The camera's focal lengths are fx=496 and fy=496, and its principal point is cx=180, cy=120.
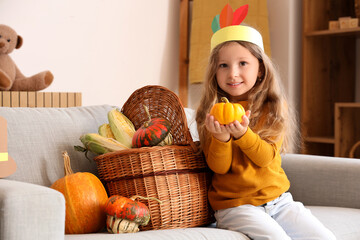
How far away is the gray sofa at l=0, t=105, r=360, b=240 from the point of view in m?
1.11

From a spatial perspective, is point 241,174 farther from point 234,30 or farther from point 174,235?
point 234,30

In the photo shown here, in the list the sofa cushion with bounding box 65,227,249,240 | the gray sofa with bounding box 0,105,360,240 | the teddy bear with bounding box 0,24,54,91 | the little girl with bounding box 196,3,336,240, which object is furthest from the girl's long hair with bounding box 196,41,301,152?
the teddy bear with bounding box 0,24,54,91

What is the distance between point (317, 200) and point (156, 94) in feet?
2.45

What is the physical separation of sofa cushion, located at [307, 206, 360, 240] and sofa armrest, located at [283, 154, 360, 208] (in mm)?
93

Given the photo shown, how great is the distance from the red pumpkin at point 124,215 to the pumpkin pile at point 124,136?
204mm

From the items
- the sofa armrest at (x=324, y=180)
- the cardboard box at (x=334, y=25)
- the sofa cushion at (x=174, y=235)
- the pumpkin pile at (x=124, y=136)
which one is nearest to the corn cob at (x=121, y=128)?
the pumpkin pile at (x=124, y=136)

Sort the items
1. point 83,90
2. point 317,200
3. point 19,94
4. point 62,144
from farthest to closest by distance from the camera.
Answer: point 83,90 < point 19,94 < point 317,200 < point 62,144

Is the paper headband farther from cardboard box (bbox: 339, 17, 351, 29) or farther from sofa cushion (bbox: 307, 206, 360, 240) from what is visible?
cardboard box (bbox: 339, 17, 351, 29)

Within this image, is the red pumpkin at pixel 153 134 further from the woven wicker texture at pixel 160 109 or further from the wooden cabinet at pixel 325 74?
the wooden cabinet at pixel 325 74

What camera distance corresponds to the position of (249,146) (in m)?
1.52

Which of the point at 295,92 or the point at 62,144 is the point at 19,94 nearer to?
the point at 62,144

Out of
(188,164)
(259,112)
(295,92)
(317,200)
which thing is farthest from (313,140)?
(188,164)

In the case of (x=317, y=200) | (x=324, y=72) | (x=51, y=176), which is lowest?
(x=317, y=200)

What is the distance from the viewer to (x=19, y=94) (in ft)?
7.81
